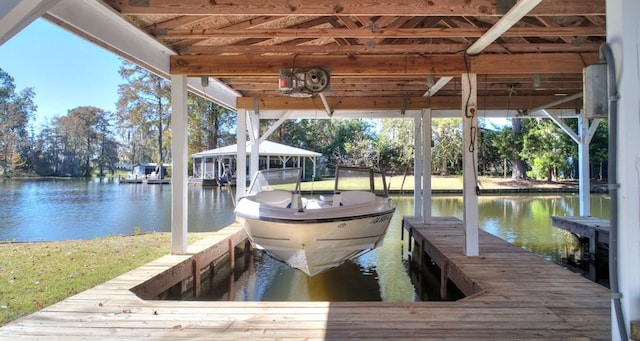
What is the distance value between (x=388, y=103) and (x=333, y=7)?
16.1 feet

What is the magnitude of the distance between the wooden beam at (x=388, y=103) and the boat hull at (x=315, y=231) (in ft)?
11.8

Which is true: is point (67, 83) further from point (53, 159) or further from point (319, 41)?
point (319, 41)

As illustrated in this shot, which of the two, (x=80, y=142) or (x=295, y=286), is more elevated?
(x=80, y=142)

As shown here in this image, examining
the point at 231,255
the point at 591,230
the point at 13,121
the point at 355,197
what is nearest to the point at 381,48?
the point at 355,197

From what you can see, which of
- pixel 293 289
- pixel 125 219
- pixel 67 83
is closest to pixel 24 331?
pixel 293 289

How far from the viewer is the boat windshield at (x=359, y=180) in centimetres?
581

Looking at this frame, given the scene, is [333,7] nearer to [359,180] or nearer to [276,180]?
[359,180]

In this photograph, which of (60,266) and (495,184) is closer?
(60,266)

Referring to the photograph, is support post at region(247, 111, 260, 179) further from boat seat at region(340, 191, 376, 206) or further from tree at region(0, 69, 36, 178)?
tree at region(0, 69, 36, 178)

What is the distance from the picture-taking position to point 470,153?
5180 mm

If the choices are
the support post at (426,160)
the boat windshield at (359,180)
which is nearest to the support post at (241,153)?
the boat windshield at (359,180)

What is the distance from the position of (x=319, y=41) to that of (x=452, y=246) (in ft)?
12.0

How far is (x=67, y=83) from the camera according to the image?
42.3 m

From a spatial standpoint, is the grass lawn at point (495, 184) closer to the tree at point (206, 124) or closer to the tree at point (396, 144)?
the tree at point (396, 144)
